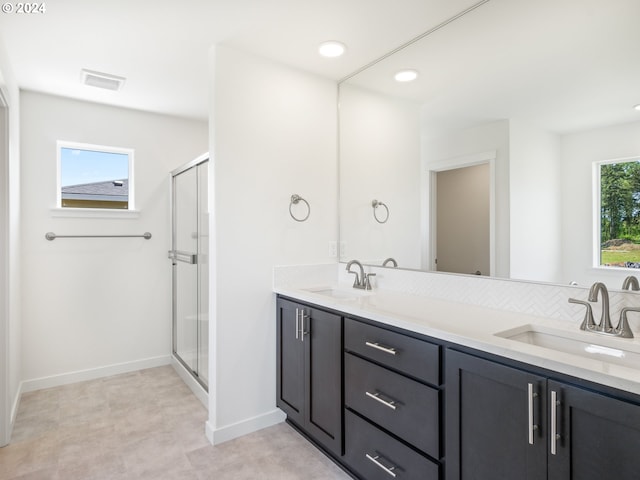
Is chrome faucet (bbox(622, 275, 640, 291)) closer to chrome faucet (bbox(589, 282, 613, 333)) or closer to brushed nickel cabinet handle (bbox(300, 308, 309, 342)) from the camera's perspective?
chrome faucet (bbox(589, 282, 613, 333))

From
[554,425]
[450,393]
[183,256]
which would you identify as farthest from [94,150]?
[554,425]

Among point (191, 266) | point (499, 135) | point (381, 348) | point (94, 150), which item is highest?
point (94, 150)

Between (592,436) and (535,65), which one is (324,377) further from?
(535,65)

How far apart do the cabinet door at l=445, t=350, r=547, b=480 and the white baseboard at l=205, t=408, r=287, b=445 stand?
1.35 metres

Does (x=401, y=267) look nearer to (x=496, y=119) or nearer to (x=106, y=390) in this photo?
(x=496, y=119)

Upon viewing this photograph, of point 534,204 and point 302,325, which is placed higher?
point 534,204

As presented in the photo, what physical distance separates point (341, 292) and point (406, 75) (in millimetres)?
1452

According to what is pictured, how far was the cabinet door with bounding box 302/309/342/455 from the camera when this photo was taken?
6.26 feet

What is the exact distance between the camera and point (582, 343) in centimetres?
137

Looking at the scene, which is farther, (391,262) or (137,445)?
(391,262)

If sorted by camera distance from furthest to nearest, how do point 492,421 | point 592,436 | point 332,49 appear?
1. point 332,49
2. point 492,421
3. point 592,436

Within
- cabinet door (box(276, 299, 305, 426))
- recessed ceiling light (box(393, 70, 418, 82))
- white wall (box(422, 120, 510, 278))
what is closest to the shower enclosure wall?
cabinet door (box(276, 299, 305, 426))

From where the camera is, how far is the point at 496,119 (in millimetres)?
1876

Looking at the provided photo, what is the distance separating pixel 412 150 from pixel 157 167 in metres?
2.40
